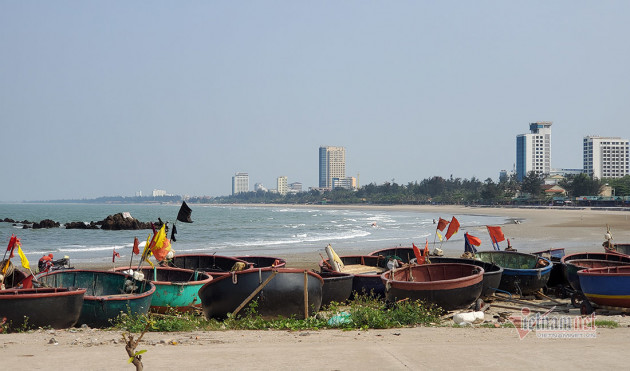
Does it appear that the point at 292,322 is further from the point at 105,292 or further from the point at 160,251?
the point at 105,292

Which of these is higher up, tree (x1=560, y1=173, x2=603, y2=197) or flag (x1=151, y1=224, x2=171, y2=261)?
tree (x1=560, y1=173, x2=603, y2=197)

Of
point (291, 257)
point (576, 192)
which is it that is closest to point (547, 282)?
point (291, 257)

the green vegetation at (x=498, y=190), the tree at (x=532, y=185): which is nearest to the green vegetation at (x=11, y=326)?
the green vegetation at (x=498, y=190)

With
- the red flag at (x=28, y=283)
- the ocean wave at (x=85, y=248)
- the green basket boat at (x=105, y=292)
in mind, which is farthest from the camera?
the ocean wave at (x=85, y=248)

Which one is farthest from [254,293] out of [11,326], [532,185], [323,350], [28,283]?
[532,185]

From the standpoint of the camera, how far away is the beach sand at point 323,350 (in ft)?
24.6

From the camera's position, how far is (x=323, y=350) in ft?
27.4

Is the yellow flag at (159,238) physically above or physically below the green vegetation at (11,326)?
above

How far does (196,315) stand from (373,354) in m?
6.13

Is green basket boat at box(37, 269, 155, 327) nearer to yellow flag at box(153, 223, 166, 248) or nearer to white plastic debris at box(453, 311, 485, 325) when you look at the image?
yellow flag at box(153, 223, 166, 248)

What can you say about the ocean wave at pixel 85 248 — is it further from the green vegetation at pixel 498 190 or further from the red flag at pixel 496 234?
the green vegetation at pixel 498 190

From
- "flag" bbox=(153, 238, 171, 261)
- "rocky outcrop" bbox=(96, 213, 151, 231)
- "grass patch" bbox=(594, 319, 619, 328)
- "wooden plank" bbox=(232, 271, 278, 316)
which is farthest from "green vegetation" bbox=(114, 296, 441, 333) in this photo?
"rocky outcrop" bbox=(96, 213, 151, 231)

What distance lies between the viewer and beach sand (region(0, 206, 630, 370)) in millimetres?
7492

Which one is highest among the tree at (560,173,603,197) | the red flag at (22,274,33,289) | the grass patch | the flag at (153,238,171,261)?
the tree at (560,173,603,197)
